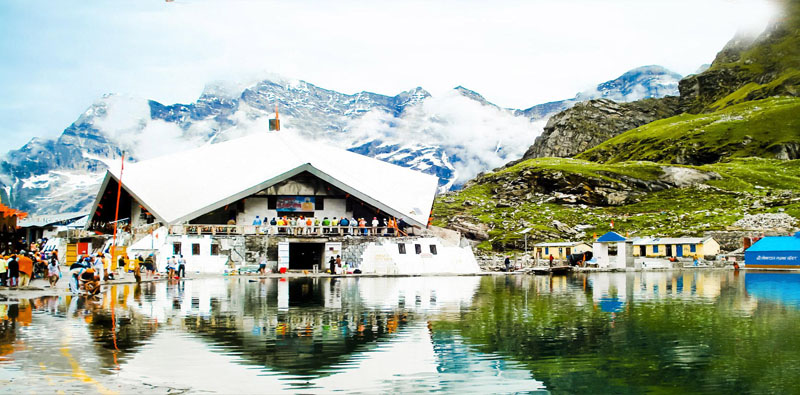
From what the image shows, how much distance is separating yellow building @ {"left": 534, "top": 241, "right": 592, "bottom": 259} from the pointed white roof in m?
19.9

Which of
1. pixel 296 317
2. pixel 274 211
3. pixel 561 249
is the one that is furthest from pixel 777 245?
pixel 296 317

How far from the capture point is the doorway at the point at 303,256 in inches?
1737

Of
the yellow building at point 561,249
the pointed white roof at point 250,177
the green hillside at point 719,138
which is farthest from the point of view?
the green hillside at point 719,138

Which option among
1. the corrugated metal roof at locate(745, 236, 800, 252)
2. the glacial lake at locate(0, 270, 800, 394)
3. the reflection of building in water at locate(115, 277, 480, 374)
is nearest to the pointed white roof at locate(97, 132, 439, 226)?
the reflection of building in water at locate(115, 277, 480, 374)

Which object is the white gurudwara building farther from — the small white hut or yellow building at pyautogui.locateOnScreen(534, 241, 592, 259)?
yellow building at pyautogui.locateOnScreen(534, 241, 592, 259)

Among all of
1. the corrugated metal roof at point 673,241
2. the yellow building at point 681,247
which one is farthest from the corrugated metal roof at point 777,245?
the corrugated metal roof at point 673,241

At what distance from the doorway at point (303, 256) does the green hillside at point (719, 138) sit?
118252mm

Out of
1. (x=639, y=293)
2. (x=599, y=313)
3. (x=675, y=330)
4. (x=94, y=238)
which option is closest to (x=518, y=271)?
(x=639, y=293)

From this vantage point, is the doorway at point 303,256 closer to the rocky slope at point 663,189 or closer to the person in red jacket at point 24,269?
the person in red jacket at point 24,269

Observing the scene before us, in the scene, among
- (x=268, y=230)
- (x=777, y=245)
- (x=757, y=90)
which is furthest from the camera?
(x=757, y=90)

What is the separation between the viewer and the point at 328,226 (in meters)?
41.3

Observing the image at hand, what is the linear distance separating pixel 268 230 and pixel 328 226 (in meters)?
3.40

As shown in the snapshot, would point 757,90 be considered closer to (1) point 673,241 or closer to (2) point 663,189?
(2) point 663,189

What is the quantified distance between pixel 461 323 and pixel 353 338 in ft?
9.82
